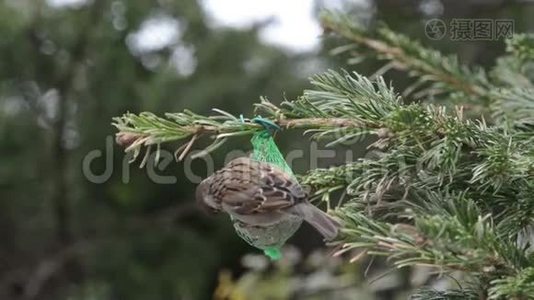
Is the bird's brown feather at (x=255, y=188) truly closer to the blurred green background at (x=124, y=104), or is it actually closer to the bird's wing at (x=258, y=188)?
the bird's wing at (x=258, y=188)

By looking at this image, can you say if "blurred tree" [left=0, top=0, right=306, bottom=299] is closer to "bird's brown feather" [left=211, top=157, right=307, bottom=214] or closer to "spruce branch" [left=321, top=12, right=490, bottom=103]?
"spruce branch" [left=321, top=12, right=490, bottom=103]

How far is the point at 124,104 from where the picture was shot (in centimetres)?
210

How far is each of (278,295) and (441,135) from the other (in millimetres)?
1788

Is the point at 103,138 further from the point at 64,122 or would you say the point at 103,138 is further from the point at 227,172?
the point at 227,172

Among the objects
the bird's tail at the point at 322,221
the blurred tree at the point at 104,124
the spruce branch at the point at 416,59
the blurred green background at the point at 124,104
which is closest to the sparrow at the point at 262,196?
the bird's tail at the point at 322,221

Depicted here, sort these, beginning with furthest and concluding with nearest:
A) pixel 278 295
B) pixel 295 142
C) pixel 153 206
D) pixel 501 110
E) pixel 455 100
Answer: pixel 153 206, pixel 278 295, pixel 295 142, pixel 455 100, pixel 501 110

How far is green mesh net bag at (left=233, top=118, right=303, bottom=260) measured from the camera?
0.65 m

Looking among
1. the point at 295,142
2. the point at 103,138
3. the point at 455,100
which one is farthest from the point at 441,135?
the point at 103,138

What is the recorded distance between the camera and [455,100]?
983 millimetres

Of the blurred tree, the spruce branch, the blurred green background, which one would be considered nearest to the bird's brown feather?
the spruce branch

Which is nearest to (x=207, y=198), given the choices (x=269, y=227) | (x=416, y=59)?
(x=269, y=227)

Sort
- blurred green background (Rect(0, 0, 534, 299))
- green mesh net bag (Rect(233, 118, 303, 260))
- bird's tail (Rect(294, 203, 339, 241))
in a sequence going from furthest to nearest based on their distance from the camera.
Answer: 1. blurred green background (Rect(0, 0, 534, 299))
2. green mesh net bag (Rect(233, 118, 303, 260))
3. bird's tail (Rect(294, 203, 339, 241))

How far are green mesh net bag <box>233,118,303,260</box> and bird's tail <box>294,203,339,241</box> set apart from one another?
1.6 inches

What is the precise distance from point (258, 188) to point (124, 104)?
155cm
